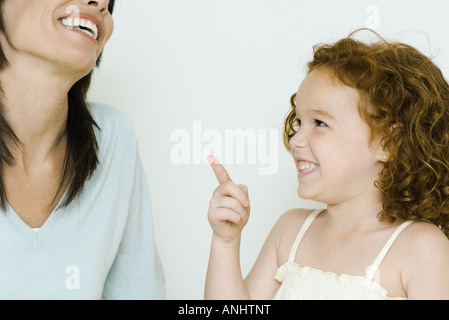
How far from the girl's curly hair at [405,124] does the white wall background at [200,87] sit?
507 millimetres

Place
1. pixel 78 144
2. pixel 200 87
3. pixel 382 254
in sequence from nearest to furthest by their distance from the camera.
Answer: pixel 382 254 → pixel 78 144 → pixel 200 87

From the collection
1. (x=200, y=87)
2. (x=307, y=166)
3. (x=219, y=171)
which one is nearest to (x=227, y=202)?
(x=219, y=171)

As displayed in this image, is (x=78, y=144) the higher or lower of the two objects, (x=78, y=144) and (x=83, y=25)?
the lower

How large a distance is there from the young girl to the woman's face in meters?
0.34

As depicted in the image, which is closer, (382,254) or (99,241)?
(382,254)

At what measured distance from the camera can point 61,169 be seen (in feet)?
4.90

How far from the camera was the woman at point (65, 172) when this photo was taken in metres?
1.33

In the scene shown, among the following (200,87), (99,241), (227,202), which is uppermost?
(200,87)

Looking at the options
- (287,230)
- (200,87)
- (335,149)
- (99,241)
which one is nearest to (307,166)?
(335,149)

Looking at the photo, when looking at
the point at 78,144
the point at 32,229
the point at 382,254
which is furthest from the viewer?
the point at 78,144

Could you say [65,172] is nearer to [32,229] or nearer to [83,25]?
[32,229]

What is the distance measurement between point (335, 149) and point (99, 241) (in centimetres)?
55

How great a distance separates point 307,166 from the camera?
4.45 ft

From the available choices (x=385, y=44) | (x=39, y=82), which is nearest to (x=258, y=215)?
(x=385, y=44)
